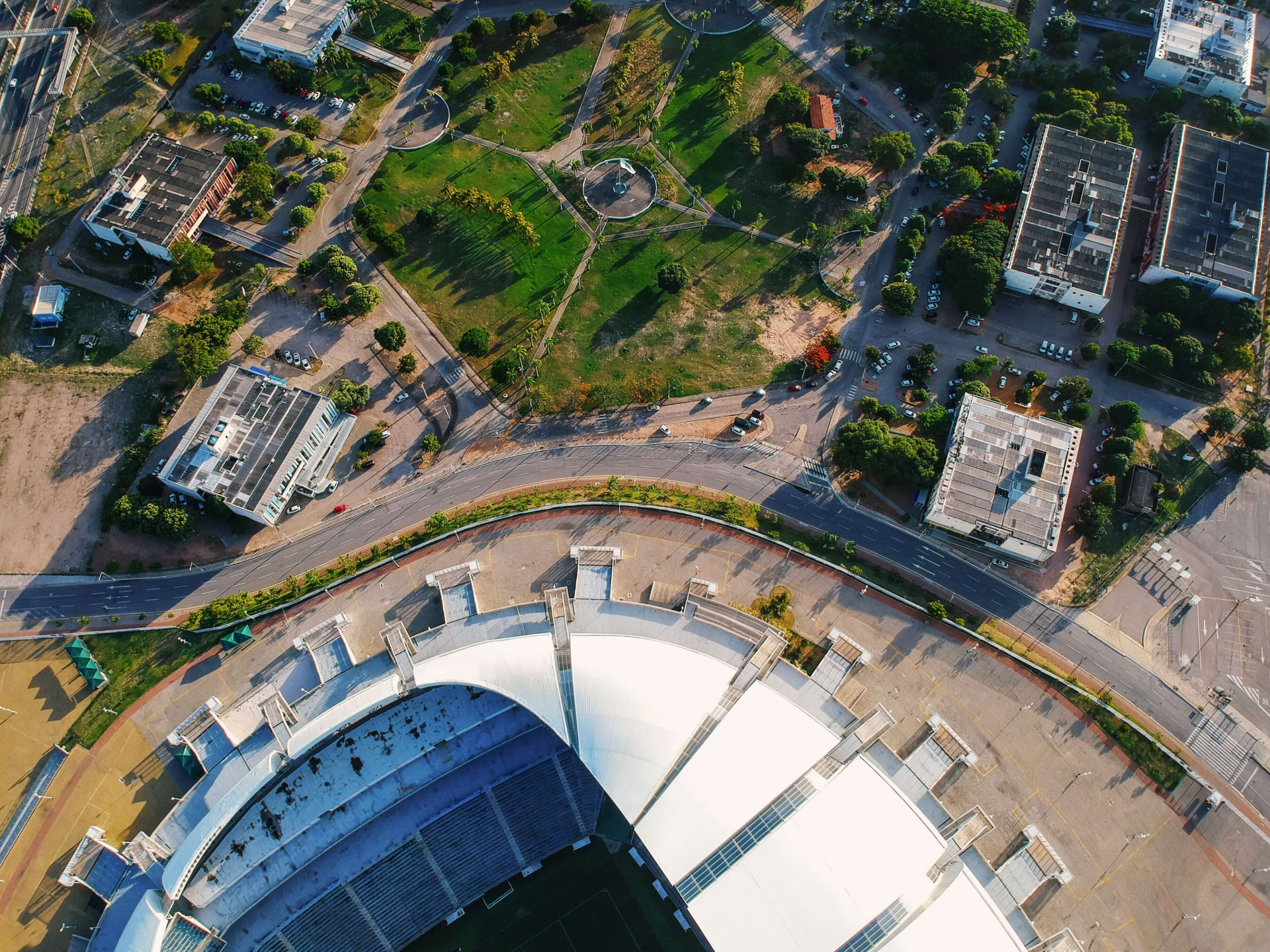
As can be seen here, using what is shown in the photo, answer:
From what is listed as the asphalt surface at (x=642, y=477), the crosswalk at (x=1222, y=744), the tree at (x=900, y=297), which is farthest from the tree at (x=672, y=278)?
the crosswalk at (x=1222, y=744)

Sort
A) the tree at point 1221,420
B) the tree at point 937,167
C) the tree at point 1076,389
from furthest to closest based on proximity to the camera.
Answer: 1. the tree at point 937,167
2. the tree at point 1076,389
3. the tree at point 1221,420

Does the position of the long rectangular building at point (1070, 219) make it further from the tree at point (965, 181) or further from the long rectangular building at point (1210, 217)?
the tree at point (965, 181)

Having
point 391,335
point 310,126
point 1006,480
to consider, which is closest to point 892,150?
point 1006,480

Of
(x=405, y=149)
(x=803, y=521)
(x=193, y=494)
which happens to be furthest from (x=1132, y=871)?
(x=405, y=149)

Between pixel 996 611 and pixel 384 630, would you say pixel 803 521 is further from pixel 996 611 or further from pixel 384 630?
pixel 384 630

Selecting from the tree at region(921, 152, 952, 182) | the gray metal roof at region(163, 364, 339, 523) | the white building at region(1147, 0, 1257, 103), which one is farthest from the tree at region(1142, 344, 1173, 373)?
the gray metal roof at region(163, 364, 339, 523)

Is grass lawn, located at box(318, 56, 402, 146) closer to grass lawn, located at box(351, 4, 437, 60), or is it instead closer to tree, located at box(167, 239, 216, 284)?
grass lawn, located at box(351, 4, 437, 60)
